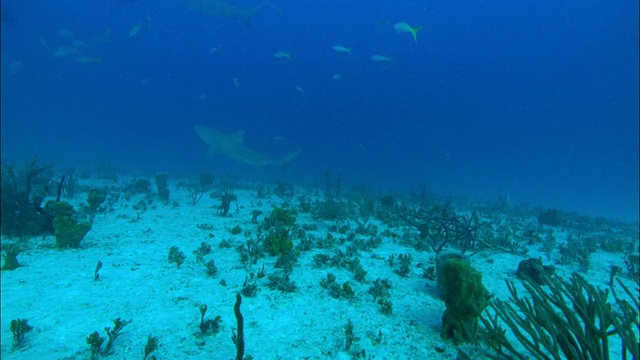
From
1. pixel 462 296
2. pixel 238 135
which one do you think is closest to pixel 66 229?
pixel 462 296

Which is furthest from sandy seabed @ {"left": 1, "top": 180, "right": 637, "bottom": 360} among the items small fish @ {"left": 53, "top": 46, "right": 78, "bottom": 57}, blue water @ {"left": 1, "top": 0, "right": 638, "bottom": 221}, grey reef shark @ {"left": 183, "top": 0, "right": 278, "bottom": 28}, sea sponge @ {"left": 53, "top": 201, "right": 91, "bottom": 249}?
blue water @ {"left": 1, "top": 0, "right": 638, "bottom": 221}

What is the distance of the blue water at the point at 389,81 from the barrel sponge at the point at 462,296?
189 ft

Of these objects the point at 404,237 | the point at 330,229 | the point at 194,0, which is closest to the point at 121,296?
the point at 330,229

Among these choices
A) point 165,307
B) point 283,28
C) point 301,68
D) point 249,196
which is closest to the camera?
point 165,307

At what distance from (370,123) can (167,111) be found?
85676 mm

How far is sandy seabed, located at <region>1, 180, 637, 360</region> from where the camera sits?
3785mm

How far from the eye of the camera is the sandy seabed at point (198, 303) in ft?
12.4

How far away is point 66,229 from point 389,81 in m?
86.4

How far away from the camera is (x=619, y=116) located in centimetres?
8794

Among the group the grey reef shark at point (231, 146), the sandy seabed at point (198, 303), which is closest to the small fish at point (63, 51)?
the grey reef shark at point (231, 146)

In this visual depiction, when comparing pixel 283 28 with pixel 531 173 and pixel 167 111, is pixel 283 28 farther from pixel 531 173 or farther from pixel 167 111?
pixel 531 173

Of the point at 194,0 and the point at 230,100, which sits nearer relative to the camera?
the point at 194,0

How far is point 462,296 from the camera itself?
12.5ft

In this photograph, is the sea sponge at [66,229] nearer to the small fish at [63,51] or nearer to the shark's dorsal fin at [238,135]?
the shark's dorsal fin at [238,135]
